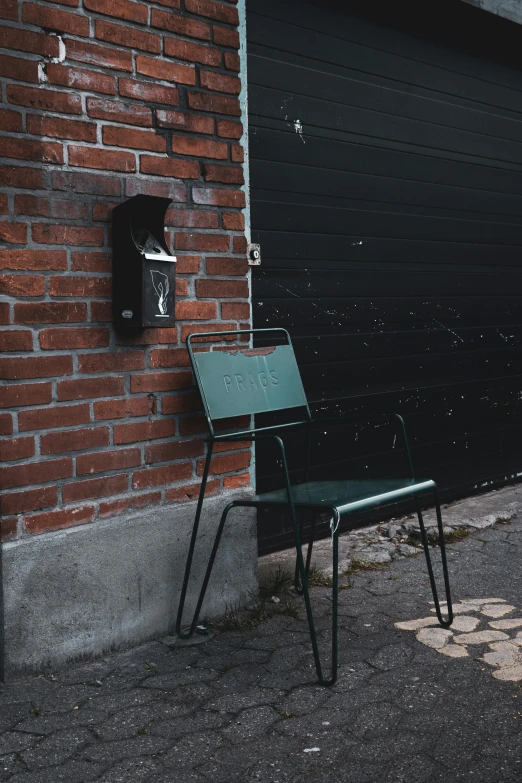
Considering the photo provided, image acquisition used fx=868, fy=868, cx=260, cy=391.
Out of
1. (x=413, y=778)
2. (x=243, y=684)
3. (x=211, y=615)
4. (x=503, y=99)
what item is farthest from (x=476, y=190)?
(x=413, y=778)

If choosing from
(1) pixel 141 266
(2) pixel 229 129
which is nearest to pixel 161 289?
(1) pixel 141 266

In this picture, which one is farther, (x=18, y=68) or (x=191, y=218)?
(x=191, y=218)

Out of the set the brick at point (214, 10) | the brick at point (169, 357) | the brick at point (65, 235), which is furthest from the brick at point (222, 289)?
the brick at point (214, 10)

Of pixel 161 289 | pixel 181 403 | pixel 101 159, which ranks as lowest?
pixel 181 403

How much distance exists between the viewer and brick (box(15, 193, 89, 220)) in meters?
2.92

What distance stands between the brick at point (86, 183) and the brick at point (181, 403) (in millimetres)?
808

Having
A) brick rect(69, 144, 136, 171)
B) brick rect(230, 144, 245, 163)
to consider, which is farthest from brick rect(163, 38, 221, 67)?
brick rect(69, 144, 136, 171)

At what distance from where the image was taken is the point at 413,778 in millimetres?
2316

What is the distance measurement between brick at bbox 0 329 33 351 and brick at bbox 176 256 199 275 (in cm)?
71

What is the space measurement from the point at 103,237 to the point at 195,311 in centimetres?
50

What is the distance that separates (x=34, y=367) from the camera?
297 cm

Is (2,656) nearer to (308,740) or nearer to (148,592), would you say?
(148,592)

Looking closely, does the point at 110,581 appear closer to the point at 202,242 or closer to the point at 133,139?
the point at 202,242

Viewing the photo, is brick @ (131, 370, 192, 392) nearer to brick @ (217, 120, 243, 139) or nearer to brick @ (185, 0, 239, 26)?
brick @ (217, 120, 243, 139)
